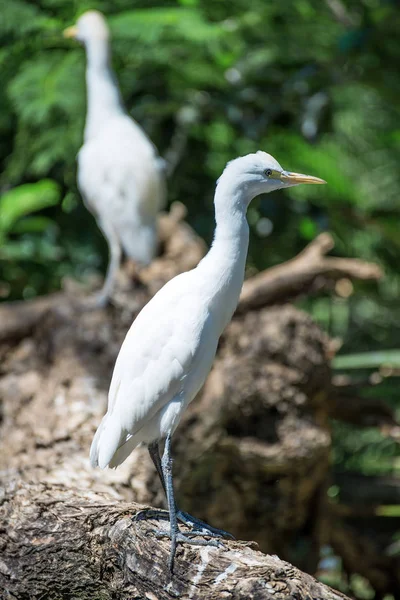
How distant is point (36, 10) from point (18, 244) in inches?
58.8

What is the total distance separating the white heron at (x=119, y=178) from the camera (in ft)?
15.2

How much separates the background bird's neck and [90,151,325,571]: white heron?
2.63 meters

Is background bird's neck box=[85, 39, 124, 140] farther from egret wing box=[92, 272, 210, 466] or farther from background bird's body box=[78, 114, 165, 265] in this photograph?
egret wing box=[92, 272, 210, 466]

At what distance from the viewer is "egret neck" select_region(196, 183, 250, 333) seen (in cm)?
243

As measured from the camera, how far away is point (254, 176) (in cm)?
242

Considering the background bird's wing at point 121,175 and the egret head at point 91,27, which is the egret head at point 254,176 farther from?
the egret head at point 91,27

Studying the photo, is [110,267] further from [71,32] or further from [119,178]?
[71,32]

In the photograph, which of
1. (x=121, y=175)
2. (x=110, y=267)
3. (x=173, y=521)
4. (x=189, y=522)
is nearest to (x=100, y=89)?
(x=121, y=175)

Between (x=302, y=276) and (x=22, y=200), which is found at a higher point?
(x=22, y=200)

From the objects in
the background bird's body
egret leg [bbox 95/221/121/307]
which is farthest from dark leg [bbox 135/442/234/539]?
the background bird's body

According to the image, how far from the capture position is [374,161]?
7859 millimetres

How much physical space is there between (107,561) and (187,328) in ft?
2.32

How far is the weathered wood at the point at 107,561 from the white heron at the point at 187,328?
173mm

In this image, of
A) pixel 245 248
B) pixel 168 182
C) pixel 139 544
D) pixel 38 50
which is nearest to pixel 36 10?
pixel 38 50
